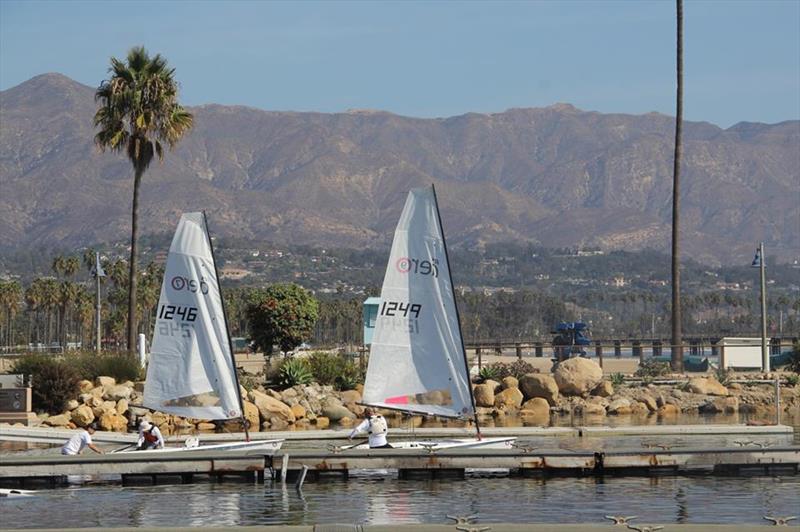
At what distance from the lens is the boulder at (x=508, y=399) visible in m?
51.0

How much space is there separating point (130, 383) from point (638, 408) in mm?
18175

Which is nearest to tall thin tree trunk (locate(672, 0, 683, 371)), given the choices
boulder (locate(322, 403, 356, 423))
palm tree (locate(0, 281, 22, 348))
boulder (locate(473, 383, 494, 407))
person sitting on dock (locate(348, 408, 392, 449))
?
boulder (locate(473, 383, 494, 407))

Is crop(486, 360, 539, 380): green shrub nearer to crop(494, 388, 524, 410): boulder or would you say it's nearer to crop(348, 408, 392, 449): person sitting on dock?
crop(494, 388, 524, 410): boulder

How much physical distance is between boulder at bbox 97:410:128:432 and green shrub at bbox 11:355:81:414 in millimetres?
3228

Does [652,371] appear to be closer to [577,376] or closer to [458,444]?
[577,376]

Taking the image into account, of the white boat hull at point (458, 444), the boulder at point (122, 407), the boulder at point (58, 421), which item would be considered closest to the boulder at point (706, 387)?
the boulder at point (122, 407)

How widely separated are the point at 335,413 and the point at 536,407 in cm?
719

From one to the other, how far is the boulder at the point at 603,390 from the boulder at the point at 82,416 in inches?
754

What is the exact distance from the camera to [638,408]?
Result: 52281 mm

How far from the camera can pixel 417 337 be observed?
32.9m

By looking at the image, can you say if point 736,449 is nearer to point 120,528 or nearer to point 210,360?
point 210,360

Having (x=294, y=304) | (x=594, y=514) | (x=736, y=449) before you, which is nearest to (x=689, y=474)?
(x=736, y=449)

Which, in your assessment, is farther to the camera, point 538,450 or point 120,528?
point 538,450

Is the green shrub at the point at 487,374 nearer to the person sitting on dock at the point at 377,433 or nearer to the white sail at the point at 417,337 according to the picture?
the white sail at the point at 417,337
